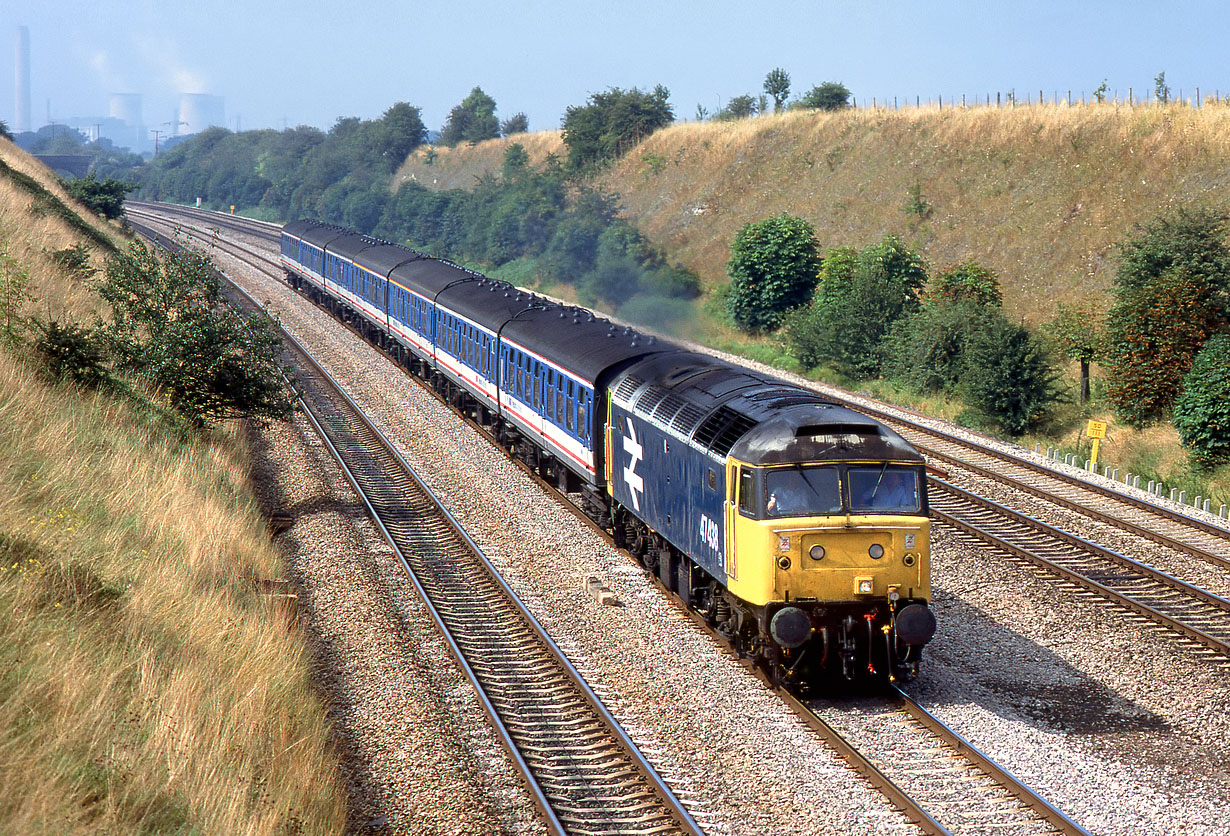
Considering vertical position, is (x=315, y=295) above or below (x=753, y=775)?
above

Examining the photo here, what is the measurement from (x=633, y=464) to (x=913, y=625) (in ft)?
20.1

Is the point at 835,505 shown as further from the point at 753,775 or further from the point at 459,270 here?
the point at 459,270

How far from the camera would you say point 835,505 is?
12.6m

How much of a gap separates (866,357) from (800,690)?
2669cm

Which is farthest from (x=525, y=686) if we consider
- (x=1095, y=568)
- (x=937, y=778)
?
(x=1095, y=568)

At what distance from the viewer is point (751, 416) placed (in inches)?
538

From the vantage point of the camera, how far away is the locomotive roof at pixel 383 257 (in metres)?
41.2

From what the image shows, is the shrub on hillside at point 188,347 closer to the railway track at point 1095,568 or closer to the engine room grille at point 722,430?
the engine room grille at point 722,430

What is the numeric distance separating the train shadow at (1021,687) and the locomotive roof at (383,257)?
2965 cm

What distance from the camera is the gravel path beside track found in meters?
10.6

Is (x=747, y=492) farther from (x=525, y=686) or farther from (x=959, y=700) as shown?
(x=525, y=686)

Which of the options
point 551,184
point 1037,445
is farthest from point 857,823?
point 551,184

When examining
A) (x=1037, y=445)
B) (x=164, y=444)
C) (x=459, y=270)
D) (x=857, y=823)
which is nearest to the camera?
(x=857, y=823)

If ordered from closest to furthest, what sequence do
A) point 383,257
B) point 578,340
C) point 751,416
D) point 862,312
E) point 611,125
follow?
1. point 751,416
2. point 578,340
3. point 862,312
4. point 383,257
5. point 611,125
